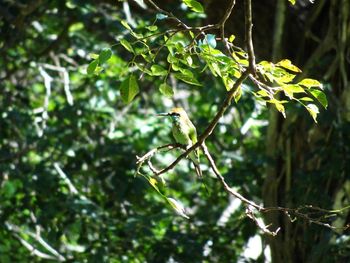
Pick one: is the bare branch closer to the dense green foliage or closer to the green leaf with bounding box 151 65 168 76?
the green leaf with bounding box 151 65 168 76

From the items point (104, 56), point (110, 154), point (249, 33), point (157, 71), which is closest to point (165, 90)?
point (157, 71)

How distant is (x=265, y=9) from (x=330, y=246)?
1.16 m

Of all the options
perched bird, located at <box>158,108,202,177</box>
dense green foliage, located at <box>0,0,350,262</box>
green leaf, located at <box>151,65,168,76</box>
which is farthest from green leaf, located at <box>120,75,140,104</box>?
dense green foliage, located at <box>0,0,350,262</box>

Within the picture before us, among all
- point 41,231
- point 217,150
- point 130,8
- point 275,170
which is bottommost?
point 41,231

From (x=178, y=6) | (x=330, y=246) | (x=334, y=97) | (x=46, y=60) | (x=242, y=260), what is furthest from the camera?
(x=46, y=60)

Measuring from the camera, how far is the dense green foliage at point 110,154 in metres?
3.44

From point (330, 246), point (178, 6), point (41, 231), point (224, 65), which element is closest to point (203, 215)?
point (41, 231)

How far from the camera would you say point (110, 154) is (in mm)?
4086

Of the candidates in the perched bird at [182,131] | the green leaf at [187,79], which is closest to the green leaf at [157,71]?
the green leaf at [187,79]

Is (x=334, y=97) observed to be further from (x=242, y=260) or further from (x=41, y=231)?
(x=41, y=231)

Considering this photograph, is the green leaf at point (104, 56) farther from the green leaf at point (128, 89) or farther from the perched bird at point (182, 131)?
the perched bird at point (182, 131)

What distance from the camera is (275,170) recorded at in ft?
11.1

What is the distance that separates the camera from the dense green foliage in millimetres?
3441

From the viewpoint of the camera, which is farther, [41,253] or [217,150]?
[217,150]
